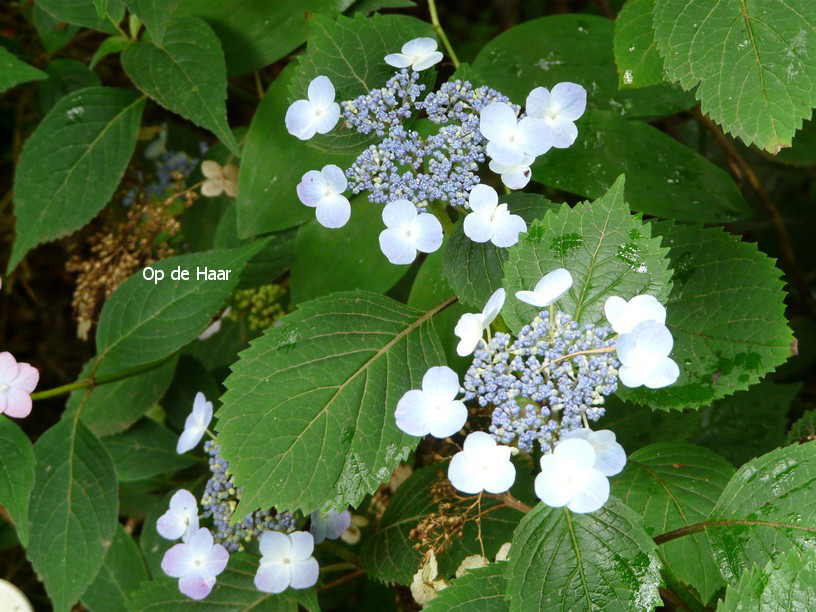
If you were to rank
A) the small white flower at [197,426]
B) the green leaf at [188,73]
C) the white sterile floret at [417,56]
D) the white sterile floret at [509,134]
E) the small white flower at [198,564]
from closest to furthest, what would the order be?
the white sterile floret at [509,134]
the white sterile floret at [417,56]
the small white flower at [198,564]
the small white flower at [197,426]
the green leaf at [188,73]

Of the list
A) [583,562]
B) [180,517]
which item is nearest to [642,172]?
[583,562]

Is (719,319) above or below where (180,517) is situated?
above

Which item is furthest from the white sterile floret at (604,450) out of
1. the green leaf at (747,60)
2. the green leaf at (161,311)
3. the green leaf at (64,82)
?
the green leaf at (64,82)

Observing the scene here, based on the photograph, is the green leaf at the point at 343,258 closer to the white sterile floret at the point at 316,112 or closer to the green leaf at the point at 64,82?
the white sterile floret at the point at 316,112

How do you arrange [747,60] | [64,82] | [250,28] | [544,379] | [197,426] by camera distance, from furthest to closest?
[64,82] → [250,28] → [197,426] → [747,60] → [544,379]

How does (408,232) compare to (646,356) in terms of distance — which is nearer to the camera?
(646,356)

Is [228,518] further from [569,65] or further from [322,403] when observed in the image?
[569,65]

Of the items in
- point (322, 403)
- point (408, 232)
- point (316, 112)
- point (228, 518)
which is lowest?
point (228, 518)

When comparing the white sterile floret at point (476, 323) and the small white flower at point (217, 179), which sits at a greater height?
the white sterile floret at point (476, 323)
